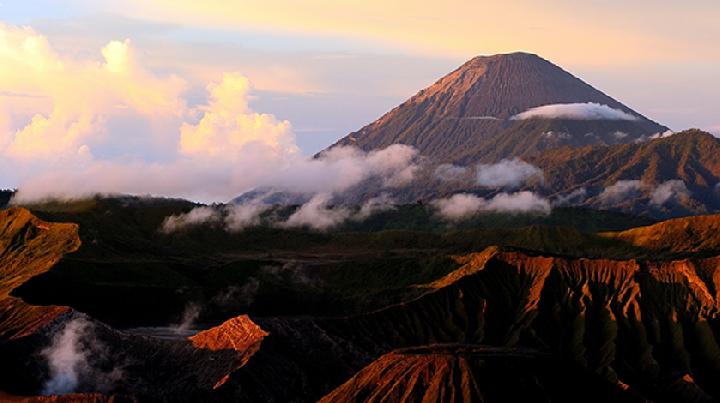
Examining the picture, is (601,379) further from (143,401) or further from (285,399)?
(143,401)

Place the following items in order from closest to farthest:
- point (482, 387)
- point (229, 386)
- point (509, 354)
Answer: point (482, 387) → point (509, 354) → point (229, 386)

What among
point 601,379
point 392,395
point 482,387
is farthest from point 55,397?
point 601,379

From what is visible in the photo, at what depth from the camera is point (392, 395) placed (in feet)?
536

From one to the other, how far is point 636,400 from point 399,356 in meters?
36.4

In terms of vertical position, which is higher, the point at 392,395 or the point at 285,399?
the point at 392,395

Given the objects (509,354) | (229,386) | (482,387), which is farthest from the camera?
(229,386)

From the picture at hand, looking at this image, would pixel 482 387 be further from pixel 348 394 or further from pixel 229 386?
pixel 229 386

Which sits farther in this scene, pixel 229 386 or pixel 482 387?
pixel 229 386

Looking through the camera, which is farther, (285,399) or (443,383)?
(285,399)

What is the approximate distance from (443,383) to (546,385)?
14913mm

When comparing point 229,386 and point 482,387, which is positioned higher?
point 482,387

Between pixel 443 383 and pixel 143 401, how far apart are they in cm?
4127

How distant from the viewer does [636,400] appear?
179 meters

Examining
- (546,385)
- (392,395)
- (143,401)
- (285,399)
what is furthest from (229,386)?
(546,385)
